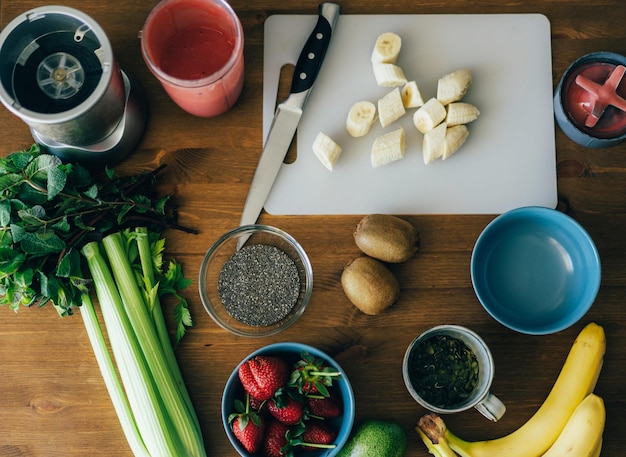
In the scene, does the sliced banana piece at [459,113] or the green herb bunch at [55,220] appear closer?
the green herb bunch at [55,220]

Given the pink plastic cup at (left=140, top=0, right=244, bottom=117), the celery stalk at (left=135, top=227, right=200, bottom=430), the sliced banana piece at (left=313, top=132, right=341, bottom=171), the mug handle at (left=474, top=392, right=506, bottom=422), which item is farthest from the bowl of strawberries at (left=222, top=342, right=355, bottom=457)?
the pink plastic cup at (left=140, top=0, right=244, bottom=117)

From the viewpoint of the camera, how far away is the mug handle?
985 millimetres

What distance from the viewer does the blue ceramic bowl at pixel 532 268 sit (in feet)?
3.43

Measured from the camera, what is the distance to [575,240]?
105 cm

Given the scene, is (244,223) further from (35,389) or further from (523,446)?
(523,446)

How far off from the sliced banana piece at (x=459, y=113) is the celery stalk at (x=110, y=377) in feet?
2.26

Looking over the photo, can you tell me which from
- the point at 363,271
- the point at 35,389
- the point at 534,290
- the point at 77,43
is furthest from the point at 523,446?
the point at 77,43

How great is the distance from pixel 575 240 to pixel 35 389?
96 centimetres

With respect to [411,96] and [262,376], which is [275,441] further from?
[411,96]

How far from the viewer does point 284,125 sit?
1.09 meters

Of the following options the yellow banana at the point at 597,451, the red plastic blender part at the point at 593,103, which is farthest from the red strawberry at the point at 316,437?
the red plastic blender part at the point at 593,103

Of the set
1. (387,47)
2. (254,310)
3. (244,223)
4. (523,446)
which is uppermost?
(387,47)

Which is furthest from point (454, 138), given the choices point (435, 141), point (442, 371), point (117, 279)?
point (117, 279)

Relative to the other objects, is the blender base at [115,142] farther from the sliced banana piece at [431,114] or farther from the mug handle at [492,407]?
the mug handle at [492,407]
